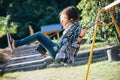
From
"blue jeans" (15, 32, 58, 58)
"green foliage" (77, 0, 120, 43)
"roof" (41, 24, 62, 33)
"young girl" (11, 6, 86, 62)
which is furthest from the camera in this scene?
"roof" (41, 24, 62, 33)

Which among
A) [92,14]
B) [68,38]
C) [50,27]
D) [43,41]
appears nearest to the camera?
[68,38]

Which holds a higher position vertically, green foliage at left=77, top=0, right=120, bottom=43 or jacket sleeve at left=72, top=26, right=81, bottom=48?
green foliage at left=77, top=0, right=120, bottom=43

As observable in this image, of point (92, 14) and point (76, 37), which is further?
point (92, 14)

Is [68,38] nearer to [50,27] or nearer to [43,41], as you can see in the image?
[43,41]

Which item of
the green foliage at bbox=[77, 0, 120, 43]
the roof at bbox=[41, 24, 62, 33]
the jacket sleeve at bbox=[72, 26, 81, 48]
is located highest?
the roof at bbox=[41, 24, 62, 33]

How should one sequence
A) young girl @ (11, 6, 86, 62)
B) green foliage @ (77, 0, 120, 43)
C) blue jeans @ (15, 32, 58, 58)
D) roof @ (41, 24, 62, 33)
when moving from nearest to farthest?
young girl @ (11, 6, 86, 62), blue jeans @ (15, 32, 58, 58), green foliage @ (77, 0, 120, 43), roof @ (41, 24, 62, 33)

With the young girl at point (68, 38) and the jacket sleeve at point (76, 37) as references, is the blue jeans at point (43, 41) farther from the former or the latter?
the jacket sleeve at point (76, 37)

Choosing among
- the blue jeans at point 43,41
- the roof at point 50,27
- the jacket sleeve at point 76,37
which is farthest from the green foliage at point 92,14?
the roof at point 50,27

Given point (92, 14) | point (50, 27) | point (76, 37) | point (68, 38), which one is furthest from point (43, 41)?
point (50, 27)

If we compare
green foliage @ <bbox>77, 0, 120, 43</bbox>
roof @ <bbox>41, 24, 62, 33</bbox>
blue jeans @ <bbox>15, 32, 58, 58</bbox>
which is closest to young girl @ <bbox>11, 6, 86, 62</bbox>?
blue jeans @ <bbox>15, 32, 58, 58</bbox>

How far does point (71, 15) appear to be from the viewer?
4891mm

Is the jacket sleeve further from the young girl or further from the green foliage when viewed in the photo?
the green foliage

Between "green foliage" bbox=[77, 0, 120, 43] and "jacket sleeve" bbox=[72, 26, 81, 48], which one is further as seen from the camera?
"green foliage" bbox=[77, 0, 120, 43]

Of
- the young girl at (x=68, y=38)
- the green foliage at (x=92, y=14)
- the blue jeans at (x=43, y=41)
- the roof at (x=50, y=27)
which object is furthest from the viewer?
the roof at (x=50, y=27)
